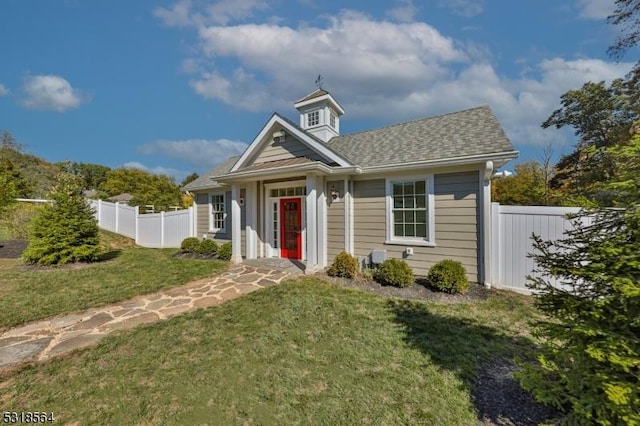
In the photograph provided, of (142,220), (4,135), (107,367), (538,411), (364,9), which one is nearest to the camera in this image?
(538,411)

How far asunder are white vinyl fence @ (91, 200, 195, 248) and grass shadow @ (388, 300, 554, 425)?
11.7 m

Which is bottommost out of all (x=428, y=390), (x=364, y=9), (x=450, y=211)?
(x=428, y=390)

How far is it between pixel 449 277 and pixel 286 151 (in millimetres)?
6739

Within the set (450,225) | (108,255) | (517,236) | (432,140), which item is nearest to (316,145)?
(432,140)

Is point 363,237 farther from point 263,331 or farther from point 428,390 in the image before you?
point 428,390

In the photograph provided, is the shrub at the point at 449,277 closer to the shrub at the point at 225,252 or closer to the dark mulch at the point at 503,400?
the dark mulch at the point at 503,400

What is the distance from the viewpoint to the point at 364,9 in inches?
343

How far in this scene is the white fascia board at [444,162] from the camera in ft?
20.3

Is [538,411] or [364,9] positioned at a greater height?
[364,9]

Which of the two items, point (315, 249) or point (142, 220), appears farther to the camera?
point (142, 220)

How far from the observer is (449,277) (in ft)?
20.4

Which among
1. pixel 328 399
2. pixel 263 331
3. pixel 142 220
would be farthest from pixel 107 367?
pixel 142 220

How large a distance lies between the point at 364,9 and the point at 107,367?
11056 mm

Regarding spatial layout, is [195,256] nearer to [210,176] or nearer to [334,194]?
[210,176]
